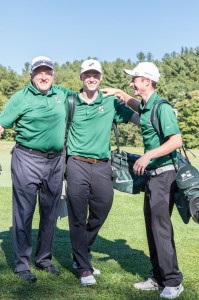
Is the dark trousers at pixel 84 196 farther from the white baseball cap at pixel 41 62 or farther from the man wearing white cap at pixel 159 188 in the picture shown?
the white baseball cap at pixel 41 62

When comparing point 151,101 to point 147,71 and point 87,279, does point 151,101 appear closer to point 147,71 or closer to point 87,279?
point 147,71

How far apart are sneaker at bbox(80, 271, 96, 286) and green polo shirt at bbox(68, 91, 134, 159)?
114 cm

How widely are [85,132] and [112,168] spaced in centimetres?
50

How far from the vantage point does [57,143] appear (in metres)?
5.05

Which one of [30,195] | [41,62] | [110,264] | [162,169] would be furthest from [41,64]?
[110,264]

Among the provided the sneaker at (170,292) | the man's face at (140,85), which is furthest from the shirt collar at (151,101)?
the sneaker at (170,292)

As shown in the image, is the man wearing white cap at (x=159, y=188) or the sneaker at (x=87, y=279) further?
the sneaker at (x=87, y=279)

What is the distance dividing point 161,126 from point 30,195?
1.58 metres

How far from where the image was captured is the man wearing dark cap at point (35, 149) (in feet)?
16.3

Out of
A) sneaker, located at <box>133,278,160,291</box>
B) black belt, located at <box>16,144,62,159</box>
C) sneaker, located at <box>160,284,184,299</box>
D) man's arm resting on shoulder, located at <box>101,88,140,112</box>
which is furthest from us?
man's arm resting on shoulder, located at <box>101,88,140,112</box>

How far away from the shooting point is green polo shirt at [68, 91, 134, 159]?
4988 mm

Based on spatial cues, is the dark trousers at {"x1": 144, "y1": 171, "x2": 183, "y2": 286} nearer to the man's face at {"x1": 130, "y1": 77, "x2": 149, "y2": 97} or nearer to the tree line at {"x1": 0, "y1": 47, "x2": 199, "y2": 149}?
the man's face at {"x1": 130, "y1": 77, "x2": 149, "y2": 97}

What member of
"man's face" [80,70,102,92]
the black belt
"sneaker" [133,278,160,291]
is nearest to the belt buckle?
the black belt

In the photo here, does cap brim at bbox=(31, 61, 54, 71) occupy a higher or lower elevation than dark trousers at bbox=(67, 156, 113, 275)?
higher
